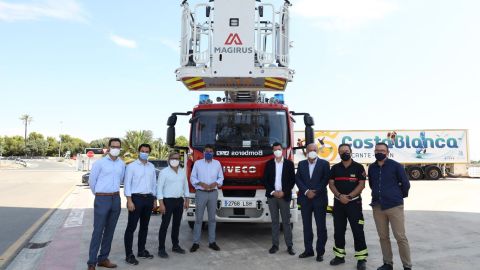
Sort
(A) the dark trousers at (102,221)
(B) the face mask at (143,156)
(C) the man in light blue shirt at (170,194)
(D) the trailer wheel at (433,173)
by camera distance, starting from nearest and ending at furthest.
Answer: (A) the dark trousers at (102,221), (B) the face mask at (143,156), (C) the man in light blue shirt at (170,194), (D) the trailer wheel at (433,173)

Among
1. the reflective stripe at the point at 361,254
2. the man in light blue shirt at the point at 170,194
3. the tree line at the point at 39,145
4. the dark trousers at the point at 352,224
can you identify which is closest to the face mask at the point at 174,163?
the man in light blue shirt at the point at 170,194

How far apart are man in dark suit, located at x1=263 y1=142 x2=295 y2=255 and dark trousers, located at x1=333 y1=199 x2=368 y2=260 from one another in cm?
84

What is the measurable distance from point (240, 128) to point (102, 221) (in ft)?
9.78

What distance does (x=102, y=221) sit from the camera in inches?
203

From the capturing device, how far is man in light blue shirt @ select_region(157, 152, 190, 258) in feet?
19.7

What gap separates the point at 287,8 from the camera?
7578 millimetres

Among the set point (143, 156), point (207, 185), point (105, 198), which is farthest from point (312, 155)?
point (105, 198)

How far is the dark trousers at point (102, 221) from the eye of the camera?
5117 mm

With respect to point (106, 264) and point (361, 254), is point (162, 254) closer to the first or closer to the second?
point (106, 264)

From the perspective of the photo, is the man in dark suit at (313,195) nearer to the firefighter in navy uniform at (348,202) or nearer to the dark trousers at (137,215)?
the firefighter in navy uniform at (348,202)

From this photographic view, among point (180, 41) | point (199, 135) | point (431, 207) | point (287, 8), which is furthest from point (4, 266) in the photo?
point (431, 207)

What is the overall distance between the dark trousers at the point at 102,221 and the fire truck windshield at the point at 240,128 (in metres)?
2.15

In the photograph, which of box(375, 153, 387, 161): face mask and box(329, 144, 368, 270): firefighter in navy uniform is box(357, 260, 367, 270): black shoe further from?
box(375, 153, 387, 161): face mask

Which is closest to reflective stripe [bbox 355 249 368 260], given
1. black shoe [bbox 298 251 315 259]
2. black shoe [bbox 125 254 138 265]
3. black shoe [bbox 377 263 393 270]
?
black shoe [bbox 377 263 393 270]
